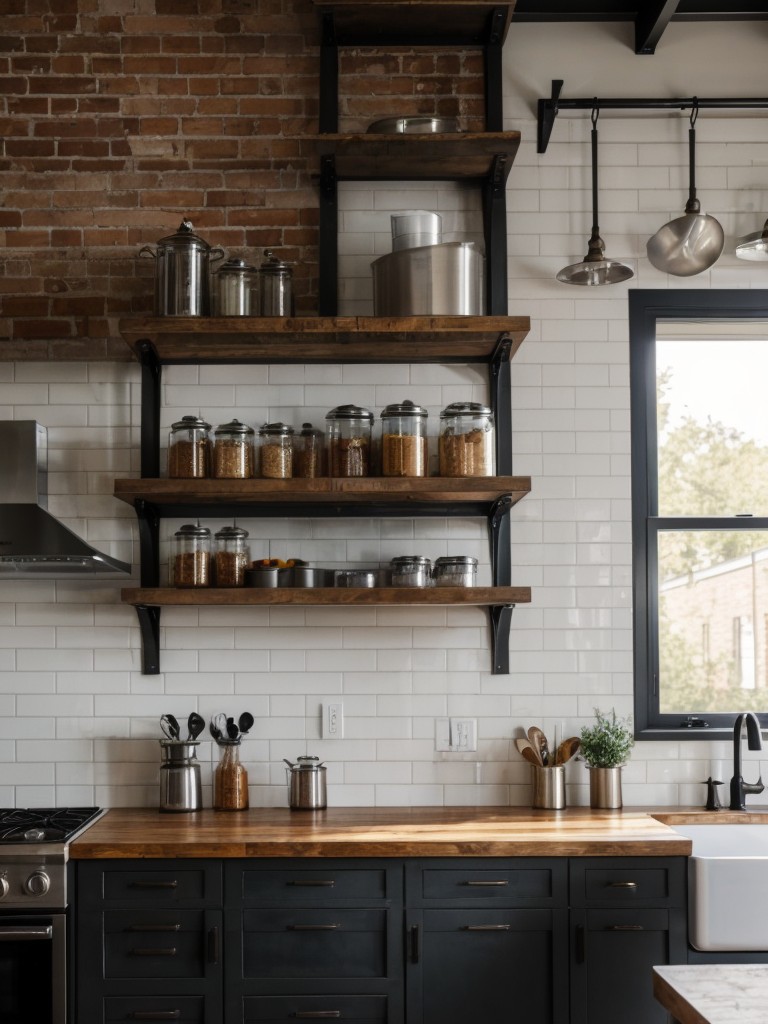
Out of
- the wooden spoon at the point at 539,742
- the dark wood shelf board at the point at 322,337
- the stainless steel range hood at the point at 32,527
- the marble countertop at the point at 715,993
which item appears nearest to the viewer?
the marble countertop at the point at 715,993

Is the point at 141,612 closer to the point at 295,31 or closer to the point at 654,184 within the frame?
the point at 295,31

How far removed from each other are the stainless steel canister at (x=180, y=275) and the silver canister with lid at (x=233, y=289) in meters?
0.06

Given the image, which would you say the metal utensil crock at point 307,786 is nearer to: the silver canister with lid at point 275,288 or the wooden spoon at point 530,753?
the wooden spoon at point 530,753

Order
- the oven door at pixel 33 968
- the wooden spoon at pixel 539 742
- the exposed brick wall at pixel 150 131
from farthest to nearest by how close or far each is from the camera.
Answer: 1. the exposed brick wall at pixel 150 131
2. the wooden spoon at pixel 539 742
3. the oven door at pixel 33 968

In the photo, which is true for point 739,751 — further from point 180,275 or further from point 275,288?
point 180,275

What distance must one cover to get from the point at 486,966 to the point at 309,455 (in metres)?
1.69

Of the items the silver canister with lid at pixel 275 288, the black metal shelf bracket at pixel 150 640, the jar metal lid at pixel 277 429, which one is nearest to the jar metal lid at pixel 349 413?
the jar metal lid at pixel 277 429

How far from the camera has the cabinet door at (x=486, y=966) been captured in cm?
298

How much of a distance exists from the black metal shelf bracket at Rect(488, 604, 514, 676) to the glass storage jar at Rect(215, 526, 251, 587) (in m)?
0.89

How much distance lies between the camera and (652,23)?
12.0 ft

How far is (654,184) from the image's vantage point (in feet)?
12.6

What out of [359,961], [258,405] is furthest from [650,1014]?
[258,405]

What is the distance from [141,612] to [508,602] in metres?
1.26

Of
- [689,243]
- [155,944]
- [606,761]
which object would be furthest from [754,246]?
[155,944]
